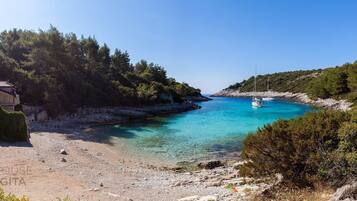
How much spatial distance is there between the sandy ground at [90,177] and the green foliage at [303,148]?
185cm

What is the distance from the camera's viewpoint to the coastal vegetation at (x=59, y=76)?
159 feet

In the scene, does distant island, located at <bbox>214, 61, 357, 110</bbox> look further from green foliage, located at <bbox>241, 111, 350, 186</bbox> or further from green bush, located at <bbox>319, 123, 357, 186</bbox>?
green bush, located at <bbox>319, 123, 357, 186</bbox>

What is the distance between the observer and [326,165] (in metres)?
10.4

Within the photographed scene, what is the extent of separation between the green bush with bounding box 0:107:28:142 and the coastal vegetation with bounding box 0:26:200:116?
2252 cm

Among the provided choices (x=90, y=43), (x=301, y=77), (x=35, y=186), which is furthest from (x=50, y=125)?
(x=301, y=77)

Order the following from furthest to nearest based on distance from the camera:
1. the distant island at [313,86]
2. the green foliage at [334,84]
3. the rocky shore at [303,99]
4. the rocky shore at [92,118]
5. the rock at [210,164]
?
the green foliage at [334,84] < the distant island at [313,86] < the rocky shore at [303,99] < the rocky shore at [92,118] < the rock at [210,164]

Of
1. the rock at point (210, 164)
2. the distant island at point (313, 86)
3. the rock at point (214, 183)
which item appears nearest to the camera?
the rock at point (214, 183)

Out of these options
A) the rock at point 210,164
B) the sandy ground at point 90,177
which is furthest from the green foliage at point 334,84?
the sandy ground at point 90,177

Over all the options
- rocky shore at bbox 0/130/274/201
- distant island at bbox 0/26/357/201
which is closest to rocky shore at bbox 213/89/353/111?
distant island at bbox 0/26/357/201

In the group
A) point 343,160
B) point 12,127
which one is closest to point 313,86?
point 12,127

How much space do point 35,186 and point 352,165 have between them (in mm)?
11203

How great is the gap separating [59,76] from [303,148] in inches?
2205

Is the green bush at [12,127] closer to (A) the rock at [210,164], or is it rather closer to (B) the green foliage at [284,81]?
(A) the rock at [210,164]

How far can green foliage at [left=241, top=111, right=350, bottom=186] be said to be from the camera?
10.4 meters
